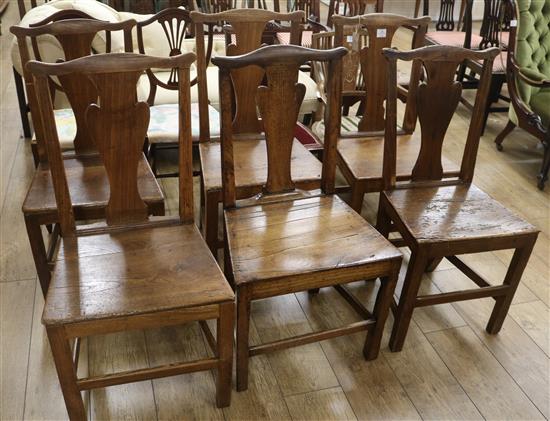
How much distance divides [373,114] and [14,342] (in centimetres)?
166

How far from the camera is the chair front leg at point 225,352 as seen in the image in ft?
4.21

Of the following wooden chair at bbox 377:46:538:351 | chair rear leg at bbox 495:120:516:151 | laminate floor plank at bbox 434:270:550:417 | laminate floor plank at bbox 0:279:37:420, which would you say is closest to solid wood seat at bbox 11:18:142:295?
laminate floor plank at bbox 0:279:37:420

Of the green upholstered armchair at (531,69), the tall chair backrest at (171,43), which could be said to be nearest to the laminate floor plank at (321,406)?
the tall chair backrest at (171,43)

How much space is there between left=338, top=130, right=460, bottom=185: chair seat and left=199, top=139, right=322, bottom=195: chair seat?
146 millimetres

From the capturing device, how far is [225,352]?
1.36 m

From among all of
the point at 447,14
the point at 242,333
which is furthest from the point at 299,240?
the point at 447,14

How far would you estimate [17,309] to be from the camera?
1.80 metres

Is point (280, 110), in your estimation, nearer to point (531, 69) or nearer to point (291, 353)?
point (291, 353)

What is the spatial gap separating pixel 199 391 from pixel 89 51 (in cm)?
125

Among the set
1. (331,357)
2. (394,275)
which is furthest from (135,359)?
(394,275)

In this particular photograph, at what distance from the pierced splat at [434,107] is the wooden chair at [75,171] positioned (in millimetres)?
937

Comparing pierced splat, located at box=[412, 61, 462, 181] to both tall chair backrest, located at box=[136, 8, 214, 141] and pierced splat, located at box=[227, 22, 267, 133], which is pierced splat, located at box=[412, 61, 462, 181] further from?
tall chair backrest, located at box=[136, 8, 214, 141]

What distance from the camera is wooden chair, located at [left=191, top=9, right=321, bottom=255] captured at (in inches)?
70.6

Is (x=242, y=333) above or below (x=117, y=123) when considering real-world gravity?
below
